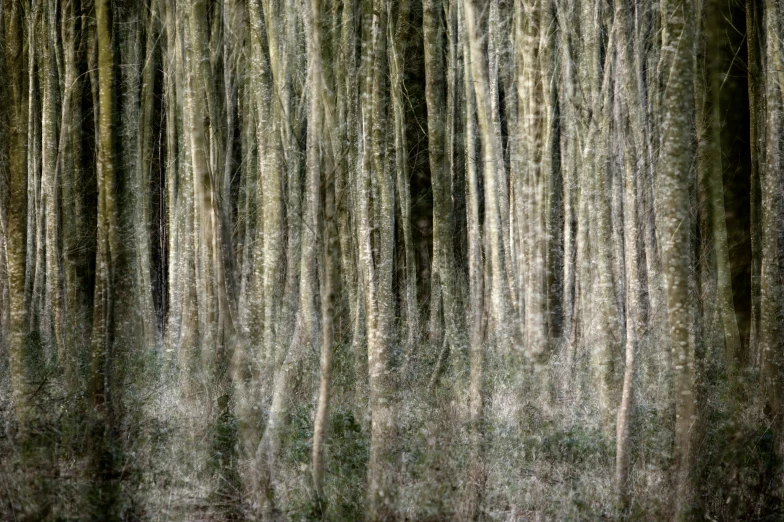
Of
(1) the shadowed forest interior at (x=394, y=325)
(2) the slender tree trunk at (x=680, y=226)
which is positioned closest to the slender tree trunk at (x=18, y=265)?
(1) the shadowed forest interior at (x=394, y=325)

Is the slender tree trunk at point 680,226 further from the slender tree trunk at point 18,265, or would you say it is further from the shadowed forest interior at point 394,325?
the slender tree trunk at point 18,265

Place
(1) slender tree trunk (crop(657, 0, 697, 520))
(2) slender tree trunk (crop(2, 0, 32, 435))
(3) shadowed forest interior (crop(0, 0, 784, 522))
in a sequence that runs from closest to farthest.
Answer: (1) slender tree trunk (crop(657, 0, 697, 520)) → (3) shadowed forest interior (crop(0, 0, 784, 522)) → (2) slender tree trunk (crop(2, 0, 32, 435))

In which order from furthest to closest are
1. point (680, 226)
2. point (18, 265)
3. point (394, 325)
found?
point (394, 325)
point (18, 265)
point (680, 226)

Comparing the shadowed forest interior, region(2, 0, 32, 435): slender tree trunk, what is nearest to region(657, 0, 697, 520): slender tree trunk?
the shadowed forest interior

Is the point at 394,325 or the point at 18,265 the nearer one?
the point at 18,265

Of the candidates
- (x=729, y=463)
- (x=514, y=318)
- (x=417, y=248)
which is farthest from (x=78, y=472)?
(x=417, y=248)

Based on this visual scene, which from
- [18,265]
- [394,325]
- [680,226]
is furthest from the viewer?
[394,325]

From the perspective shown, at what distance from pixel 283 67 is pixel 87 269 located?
6254 millimetres

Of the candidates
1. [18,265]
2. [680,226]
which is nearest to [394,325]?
[18,265]

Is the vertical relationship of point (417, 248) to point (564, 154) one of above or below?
below

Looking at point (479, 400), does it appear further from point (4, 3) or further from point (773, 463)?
point (4, 3)

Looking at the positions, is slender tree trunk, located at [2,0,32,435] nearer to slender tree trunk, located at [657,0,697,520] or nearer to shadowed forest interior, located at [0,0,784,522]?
shadowed forest interior, located at [0,0,784,522]

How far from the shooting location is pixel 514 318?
13.9 m

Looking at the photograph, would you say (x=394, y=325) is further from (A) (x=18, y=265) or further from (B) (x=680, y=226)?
(B) (x=680, y=226)
